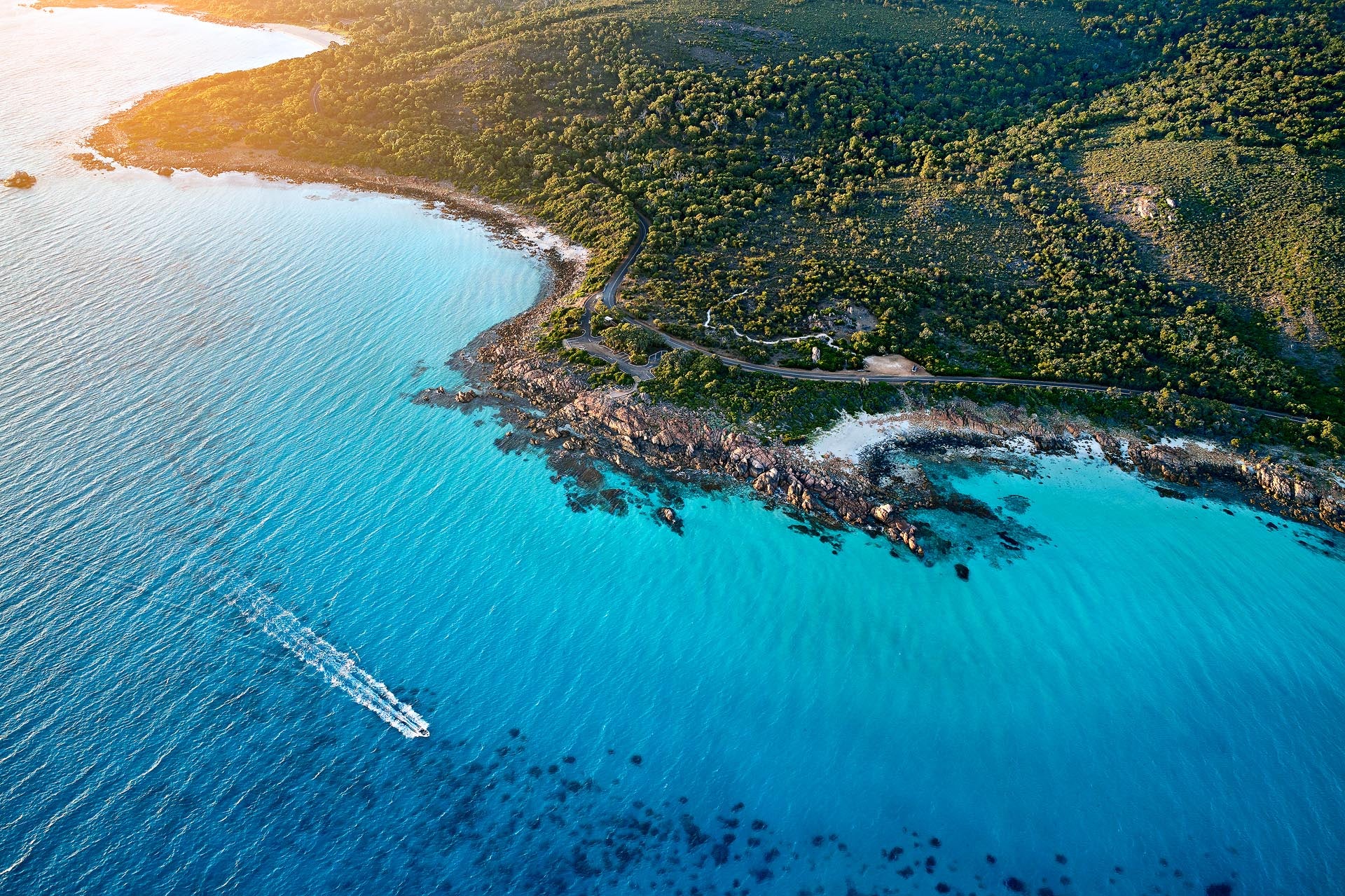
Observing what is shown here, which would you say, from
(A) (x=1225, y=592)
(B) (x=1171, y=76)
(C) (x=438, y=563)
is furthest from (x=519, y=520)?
(B) (x=1171, y=76)

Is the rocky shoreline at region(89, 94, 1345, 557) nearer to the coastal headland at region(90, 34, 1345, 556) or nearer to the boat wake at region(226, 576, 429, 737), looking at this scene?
the coastal headland at region(90, 34, 1345, 556)

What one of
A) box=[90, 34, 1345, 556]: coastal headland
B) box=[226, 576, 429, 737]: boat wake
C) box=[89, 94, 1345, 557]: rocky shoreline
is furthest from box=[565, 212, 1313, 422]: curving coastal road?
box=[226, 576, 429, 737]: boat wake

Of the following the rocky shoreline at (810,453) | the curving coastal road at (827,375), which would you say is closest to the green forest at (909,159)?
the curving coastal road at (827,375)

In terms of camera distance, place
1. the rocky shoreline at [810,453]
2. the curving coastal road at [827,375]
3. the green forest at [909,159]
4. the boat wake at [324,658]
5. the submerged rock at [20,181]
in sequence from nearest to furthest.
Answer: the boat wake at [324,658] < the rocky shoreline at [810,453] < the curving coastal road at [827,375] < the green forest at [909,159] < the submerged rock at [20,181]

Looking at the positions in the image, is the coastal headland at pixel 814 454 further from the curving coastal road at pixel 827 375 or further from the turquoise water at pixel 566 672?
the turquoise water at pixel 566 672

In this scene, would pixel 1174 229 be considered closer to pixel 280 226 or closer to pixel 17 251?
pixel 280 226

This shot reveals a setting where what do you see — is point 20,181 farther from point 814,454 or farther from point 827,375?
point 814,454

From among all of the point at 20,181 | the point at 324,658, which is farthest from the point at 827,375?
the point at 20,181
